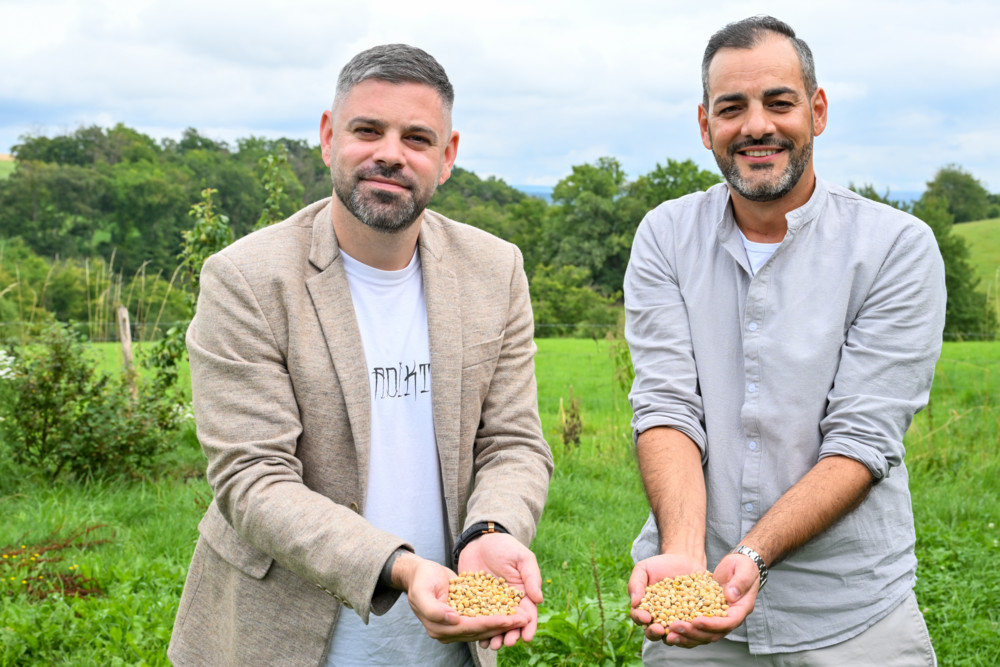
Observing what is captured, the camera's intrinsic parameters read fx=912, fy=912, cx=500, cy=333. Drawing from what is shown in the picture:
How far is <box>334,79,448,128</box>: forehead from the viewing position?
2289 millimetres

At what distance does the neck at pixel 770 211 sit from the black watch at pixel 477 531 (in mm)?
1110

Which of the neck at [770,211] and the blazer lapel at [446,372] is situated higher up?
the neck at [770,211]

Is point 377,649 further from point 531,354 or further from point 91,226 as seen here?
point 91,226

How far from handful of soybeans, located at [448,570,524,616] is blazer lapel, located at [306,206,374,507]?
0.33 metres

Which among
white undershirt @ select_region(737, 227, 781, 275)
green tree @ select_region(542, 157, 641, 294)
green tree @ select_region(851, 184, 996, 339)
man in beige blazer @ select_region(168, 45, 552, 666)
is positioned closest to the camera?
man in beige blazer @ select_region(168, 45, 552, 666)

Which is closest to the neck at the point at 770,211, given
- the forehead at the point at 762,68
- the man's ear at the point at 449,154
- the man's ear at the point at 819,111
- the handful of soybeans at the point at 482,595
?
the man's ear at the point at 819,111

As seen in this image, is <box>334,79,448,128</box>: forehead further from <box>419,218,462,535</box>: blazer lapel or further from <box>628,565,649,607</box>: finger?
<box>628,565,649,607</box>: finger

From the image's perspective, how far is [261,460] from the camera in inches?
84.4

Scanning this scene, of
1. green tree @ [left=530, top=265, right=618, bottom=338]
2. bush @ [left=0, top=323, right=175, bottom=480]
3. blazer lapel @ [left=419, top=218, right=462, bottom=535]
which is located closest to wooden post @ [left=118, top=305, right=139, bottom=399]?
bush @ [left=0, top=323, right=175, bottom=480]

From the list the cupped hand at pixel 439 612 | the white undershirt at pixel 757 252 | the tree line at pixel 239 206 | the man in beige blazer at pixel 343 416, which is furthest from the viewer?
the tree line at pixel 239 206

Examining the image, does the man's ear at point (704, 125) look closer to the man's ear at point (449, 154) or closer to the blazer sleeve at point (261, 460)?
the man's ear at point (449, 154)

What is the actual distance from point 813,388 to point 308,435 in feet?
4.32

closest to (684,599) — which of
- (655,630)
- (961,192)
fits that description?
(655,630)

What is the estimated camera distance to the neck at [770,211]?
255 cm
